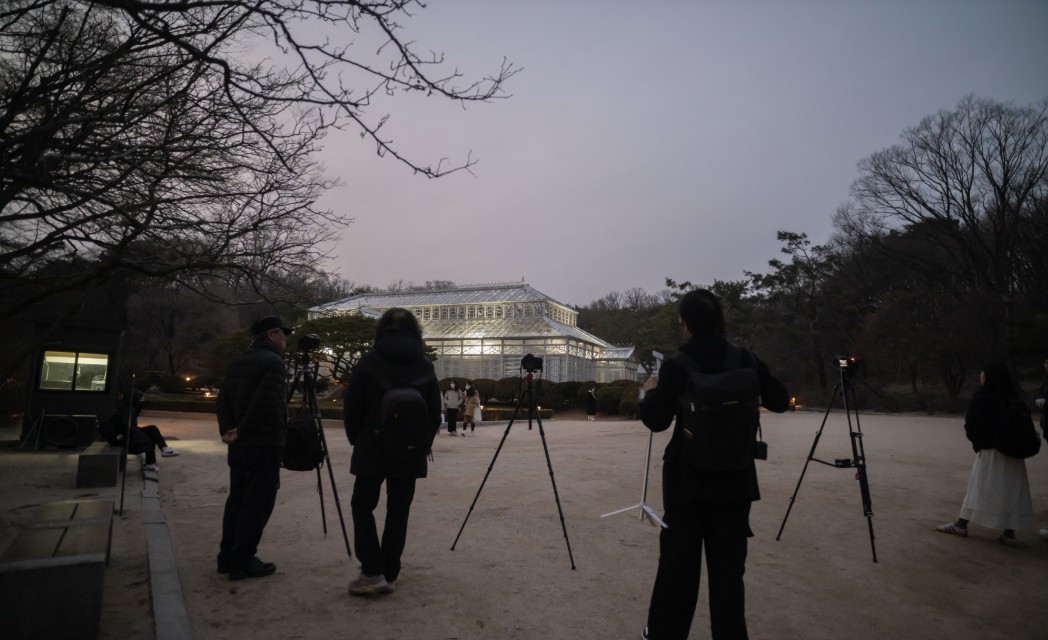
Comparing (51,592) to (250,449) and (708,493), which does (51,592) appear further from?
(708,493)

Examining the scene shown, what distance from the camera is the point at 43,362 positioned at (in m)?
12.7

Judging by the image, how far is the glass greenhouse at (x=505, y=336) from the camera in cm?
3894

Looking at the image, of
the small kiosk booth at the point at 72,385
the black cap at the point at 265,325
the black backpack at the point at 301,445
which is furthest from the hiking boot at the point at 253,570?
the small kiosk booth at the point at 72,385

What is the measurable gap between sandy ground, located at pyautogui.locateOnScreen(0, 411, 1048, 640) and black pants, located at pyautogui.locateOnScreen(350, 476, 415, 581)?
8.7 inches

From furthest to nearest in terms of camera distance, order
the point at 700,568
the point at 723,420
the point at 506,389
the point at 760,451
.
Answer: the point at 506,389, the point at 760,451, the point at 700,568, the point at 723,420

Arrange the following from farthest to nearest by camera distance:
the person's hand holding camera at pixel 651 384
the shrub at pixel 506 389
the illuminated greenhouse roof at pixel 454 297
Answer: the illuminated greenhouse roof at pixel 454 297 → the shrub at pixel 506 389 → the person's hand holding camera at pixel 651 384

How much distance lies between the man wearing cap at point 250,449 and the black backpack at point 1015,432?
667 cm

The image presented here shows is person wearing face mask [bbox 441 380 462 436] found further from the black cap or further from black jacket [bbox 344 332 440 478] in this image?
black jacket [bbox 344 332 440 478]

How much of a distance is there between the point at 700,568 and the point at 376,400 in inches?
90.9

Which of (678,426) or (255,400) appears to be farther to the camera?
(255,400)

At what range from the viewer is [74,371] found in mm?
13180

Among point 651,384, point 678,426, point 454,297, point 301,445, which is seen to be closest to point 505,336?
point 454,297

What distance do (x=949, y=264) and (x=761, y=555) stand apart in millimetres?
42033

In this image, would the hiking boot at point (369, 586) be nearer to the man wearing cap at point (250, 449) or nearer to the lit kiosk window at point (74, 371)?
the man wearing cap at point (250, 449)
